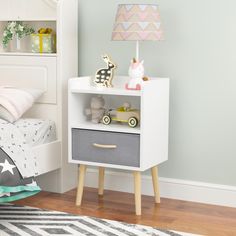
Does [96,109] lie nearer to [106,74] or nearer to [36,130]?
[106,74]

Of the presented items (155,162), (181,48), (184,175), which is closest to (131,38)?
(181,48)

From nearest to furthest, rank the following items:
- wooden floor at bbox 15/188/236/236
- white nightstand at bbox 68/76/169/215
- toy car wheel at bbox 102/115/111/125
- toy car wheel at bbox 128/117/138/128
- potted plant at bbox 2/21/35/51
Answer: wooden floor at bbox 15/188/236/236 < white nightstand at bbox 68/76/169/215 < toy car wheel at bbox 128/117/138/128 < toy car wheel at bbox 102/115/111/125 < potted plant at bbox 2/21/35/51

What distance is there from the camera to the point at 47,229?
2807 mm

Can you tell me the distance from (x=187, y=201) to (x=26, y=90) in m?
1.18

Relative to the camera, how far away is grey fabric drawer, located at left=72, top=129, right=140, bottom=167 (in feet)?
9.99

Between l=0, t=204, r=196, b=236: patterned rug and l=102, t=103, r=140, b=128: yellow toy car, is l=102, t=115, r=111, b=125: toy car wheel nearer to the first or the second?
l=102, t=103, r=140, b=128: yellow toy car

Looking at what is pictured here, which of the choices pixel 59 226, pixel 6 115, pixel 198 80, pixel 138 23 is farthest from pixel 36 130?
pixel 198 80

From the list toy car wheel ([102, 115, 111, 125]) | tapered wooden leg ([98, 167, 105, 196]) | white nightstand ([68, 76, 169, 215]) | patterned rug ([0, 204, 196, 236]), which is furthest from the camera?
tapered wooden leg ([98, 167, 105, 196])

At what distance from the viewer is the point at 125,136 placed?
10.0 feet

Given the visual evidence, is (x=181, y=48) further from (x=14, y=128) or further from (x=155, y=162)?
(x=14, y=128)

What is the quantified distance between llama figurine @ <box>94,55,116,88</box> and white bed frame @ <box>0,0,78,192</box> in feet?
0.93

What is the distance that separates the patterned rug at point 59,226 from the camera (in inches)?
109

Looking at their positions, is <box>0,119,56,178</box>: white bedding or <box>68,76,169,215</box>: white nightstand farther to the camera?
<box>68,76,169,215</box>: white nightstand

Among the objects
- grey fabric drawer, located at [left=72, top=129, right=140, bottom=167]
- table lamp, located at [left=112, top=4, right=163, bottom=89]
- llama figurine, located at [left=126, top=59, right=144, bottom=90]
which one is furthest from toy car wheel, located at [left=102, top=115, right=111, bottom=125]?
table lamp, located at [left=112, top=4, right=163, bottom=89]
